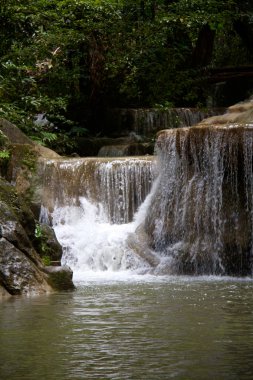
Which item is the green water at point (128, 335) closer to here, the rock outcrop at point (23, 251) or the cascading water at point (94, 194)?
the rock outcrop at point (23, 251)

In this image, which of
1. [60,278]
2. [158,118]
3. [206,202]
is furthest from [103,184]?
[60,278]

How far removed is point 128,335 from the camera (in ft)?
20.0

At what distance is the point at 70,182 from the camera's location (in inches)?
669

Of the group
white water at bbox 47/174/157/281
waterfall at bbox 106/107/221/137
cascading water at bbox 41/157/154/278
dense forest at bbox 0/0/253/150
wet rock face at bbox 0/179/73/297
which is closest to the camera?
wet rock face at bbox 0/179/73/297

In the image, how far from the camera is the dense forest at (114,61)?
21.3m

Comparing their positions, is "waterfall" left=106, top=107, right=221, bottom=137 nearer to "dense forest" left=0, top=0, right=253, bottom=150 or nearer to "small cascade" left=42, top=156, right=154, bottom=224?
"dense forest" left=0, top=0, right=253, bottom=150

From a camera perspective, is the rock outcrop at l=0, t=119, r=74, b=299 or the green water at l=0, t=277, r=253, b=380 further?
the rock outcrop at l=0, t=119, r=74, b=299

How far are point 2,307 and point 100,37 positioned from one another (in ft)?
50.5

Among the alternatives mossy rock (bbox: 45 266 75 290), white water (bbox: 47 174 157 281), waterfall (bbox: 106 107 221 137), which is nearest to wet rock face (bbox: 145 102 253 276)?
white water (bbox: 47 174 157 281)

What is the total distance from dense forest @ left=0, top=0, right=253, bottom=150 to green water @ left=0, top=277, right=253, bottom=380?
1199 centimetres

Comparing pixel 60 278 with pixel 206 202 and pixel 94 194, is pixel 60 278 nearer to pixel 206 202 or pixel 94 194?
pixel 206 202

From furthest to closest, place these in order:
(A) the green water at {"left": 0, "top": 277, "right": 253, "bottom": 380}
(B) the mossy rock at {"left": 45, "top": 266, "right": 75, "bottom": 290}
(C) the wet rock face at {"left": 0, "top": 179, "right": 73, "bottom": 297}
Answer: (B) the mossy rock at {"left": 45, "top": 266, "right": 75, "bottom": 290} → (C) the wet rock face at {"left": 0, "top": 179, "right": 73, "bottom": 297} → (A) the green water at {"left": 0, "top": 277, "right": 253, "bottom": 380}

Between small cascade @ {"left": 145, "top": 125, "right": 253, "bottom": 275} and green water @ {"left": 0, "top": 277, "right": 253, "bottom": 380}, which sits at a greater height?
small cascade @ {"left": 145, "top": 125, "right": 253, "bottom": 275}

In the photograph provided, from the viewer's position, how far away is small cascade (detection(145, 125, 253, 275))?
1439 centimetres
